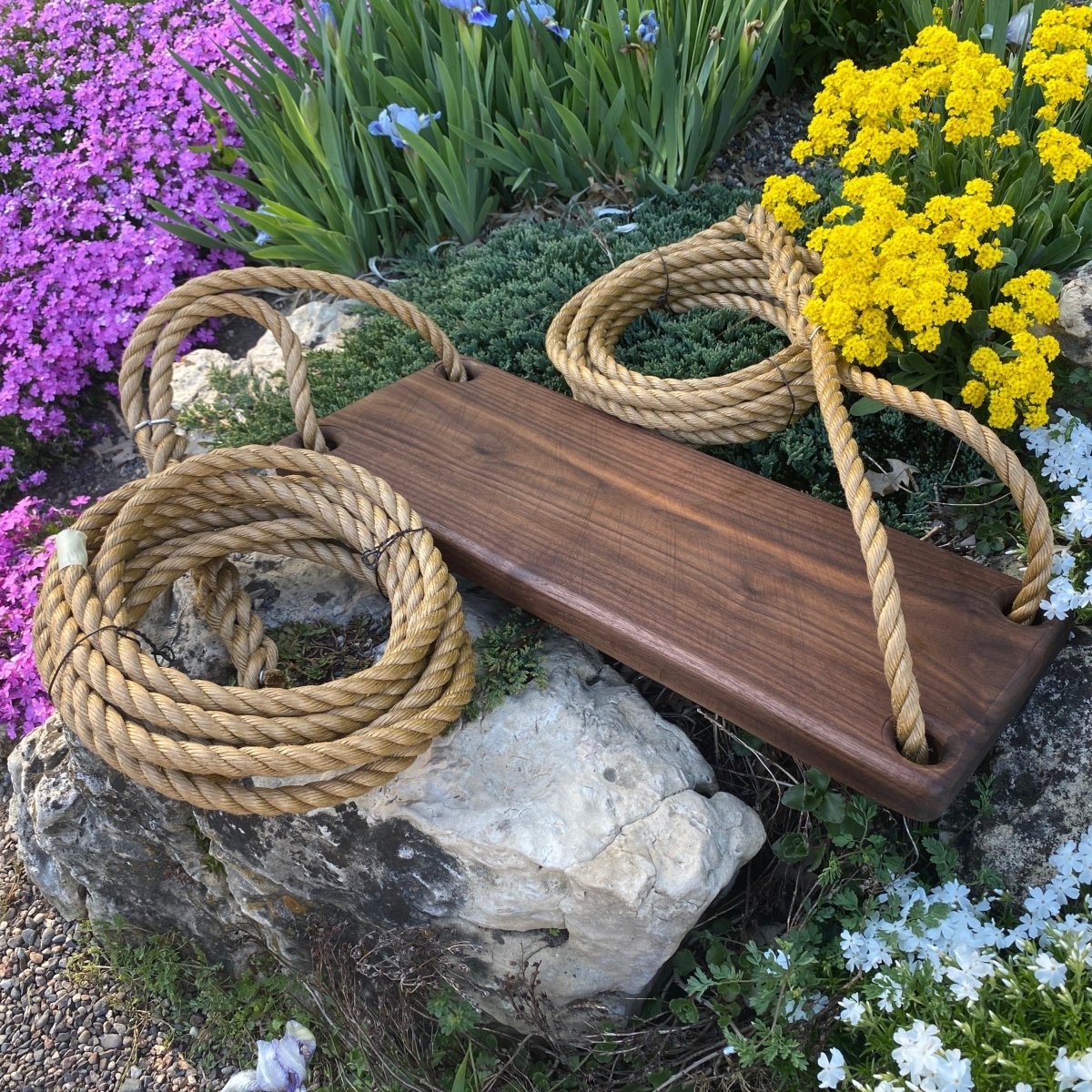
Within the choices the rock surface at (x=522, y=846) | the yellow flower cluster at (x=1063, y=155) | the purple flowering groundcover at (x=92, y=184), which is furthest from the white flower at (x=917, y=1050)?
the purple flowering groundcover at (x=92, y=184)

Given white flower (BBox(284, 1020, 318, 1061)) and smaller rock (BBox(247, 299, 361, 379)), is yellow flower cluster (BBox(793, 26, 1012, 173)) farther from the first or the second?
white flower (BBox(284, 1020, 318, 1061))

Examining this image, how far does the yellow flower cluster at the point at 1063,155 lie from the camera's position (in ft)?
6.07

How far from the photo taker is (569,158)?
9.95 feet

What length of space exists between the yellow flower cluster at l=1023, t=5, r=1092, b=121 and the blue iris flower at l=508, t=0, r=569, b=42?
1.47m

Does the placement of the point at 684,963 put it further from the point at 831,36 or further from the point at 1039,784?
the point at 831,36

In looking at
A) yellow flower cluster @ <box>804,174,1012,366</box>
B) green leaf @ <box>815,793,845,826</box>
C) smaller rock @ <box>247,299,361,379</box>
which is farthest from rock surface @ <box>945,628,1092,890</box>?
smaller rock @ <box>247,299,361,379</box>

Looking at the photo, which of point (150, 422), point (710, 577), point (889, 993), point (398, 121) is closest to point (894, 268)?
point (710, 577)

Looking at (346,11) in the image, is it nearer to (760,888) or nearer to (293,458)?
(293,458)

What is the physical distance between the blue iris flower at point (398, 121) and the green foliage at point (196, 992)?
226 centimetres

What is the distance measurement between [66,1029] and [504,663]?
146 cm

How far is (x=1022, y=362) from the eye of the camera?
1.77 meters

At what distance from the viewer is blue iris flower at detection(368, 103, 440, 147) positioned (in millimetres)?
2863

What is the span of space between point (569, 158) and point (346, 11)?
2.64 feet

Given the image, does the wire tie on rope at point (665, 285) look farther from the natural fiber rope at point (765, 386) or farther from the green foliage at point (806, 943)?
the green foliage at point (806, 943)
